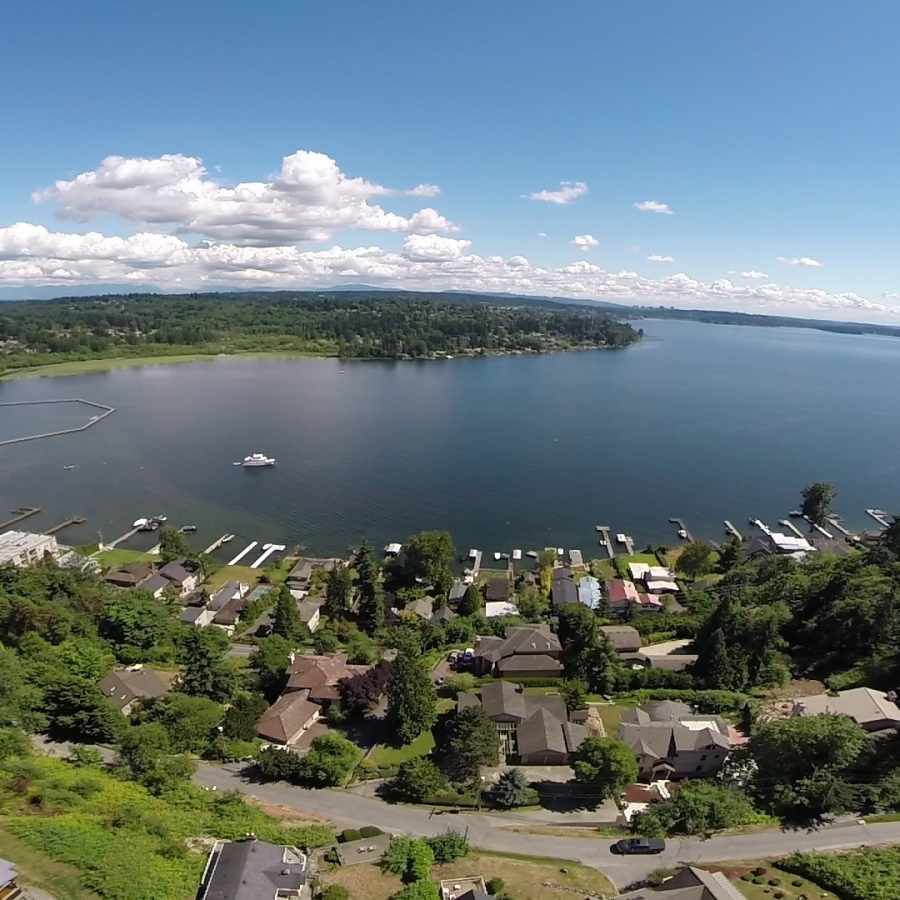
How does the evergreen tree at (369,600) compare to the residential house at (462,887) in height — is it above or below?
below

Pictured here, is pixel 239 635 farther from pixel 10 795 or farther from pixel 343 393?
pixel 343 393

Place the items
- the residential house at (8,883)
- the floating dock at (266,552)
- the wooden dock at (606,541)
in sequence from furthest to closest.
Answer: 1. the wooden dock at (606,541)
2. the floating dock at (266,552)
3. the residential house at (8,883)

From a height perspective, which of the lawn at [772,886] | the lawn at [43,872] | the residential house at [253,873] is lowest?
the lawn at [772,886]

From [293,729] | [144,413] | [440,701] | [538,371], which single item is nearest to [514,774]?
[440,701]

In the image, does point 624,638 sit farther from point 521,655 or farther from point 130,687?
point 130,687

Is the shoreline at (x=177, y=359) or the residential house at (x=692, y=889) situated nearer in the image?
the residential house at (x=692, y=889)

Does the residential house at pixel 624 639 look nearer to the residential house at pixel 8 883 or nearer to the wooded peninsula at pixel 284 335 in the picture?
the residential house at pixel 8 883

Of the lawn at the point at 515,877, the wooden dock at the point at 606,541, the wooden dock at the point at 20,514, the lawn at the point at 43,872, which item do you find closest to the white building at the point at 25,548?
the wooden dock at the point at 20,514
